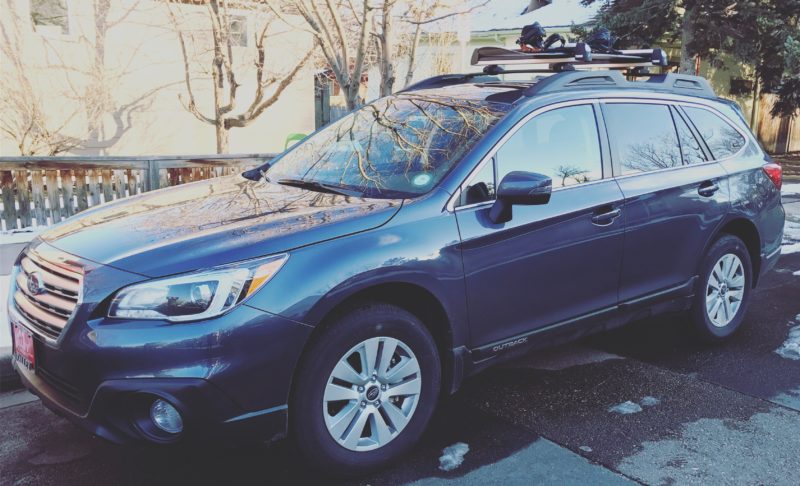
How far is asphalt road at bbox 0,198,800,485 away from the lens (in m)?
3.19

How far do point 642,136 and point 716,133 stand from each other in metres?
0.90

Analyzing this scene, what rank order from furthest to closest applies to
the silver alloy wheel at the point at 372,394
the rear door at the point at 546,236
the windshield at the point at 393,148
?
the windshield at the point at 393,148
the rear door at the point at 546,236
the silver alloy wheel at the point at 372,394

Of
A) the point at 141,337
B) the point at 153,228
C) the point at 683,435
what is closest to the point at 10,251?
the point at 153,228

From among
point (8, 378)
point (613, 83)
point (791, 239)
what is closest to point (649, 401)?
point (613, 83)

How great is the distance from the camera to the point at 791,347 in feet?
16.1

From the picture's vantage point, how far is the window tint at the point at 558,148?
3.67 meters

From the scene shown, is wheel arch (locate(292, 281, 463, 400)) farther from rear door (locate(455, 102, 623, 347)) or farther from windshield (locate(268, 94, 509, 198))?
windshield (locate(268, 94, 509, 198))

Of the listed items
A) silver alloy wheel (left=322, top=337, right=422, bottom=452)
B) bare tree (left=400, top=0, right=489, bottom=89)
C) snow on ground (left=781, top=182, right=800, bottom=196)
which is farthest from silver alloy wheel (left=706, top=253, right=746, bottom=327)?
snow on ground (left=781, top=182, right=800, bottom=196)

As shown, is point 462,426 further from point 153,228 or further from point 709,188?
point 709,188

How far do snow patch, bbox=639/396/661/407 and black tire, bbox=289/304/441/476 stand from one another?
1.35 m

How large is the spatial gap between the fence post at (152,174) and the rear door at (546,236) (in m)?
4.69

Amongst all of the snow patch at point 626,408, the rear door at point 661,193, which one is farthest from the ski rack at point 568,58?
the snow patch at point 626,408

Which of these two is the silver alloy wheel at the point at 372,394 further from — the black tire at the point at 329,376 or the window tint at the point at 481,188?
the window tint at the point at 481,188

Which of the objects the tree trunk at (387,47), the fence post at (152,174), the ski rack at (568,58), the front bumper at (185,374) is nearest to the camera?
the front bumper at (185,374)
